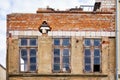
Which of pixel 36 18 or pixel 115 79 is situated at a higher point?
pixel 36 18

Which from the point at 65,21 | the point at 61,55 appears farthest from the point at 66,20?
the point at 61,55

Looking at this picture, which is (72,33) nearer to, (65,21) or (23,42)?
(65,21)

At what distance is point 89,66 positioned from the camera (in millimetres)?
28312

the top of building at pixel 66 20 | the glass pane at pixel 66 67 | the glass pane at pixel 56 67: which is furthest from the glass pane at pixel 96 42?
the glass pane at pixel 56 67

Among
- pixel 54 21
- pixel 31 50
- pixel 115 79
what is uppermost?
pixel 54 21

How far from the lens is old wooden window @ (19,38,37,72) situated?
92.6 ft

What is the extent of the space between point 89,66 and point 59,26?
328 centimetres

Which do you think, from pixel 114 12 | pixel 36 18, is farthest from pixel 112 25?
pixel 36 18

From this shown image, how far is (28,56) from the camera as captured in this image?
28.3 metres

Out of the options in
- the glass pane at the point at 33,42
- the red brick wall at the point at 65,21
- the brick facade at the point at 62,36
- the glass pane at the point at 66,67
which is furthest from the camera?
the red brick wall at the point at 65,21

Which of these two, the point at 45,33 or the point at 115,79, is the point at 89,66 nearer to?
the point at 115,79

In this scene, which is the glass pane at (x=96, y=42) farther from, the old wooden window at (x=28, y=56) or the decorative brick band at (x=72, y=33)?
the old wooden window at (x=28, y=56)

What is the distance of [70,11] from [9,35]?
4347mm

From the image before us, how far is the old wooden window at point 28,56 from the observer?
2823cm
